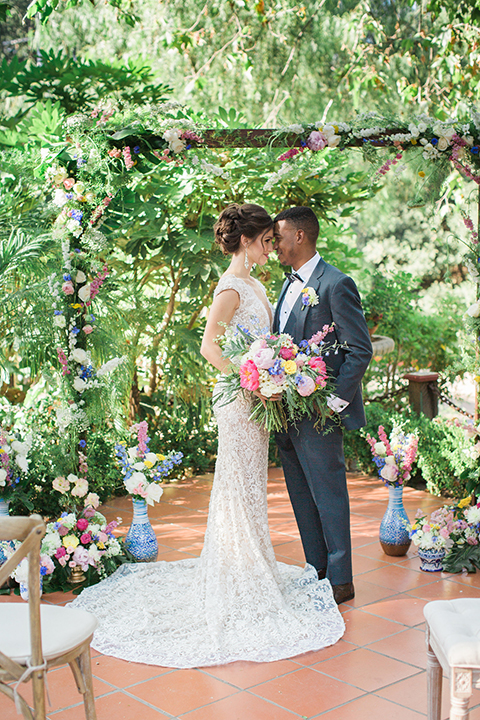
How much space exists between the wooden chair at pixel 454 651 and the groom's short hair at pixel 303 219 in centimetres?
210

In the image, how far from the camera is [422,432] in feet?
20.5

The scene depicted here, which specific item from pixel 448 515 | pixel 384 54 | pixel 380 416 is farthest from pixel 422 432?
pixel 384 54

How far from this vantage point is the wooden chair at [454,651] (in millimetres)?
2092

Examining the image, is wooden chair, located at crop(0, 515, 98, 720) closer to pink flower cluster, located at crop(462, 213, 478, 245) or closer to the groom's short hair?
the groom's short hair

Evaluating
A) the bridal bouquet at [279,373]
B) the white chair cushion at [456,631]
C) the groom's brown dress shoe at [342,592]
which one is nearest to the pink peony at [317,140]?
the bridal bouquet at [279,373]

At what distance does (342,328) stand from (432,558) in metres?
1.60

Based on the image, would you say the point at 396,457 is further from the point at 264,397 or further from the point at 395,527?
the point at 264,397

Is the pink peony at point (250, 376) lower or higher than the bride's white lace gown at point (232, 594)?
higher

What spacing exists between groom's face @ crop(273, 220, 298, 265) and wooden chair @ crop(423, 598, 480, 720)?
6.79 feet

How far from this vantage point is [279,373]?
346 cm

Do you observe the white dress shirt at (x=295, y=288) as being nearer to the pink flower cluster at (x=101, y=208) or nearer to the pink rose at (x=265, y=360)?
the pink rose at (x=265, y=360)

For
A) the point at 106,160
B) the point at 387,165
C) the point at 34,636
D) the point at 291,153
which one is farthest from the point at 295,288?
the point at 34,636

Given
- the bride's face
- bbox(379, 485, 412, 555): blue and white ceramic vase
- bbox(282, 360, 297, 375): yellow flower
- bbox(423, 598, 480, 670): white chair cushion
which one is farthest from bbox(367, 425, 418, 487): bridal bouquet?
bbox(423, 598, 480, 670): white chair cushion

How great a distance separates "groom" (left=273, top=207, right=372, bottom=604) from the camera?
146 inches
